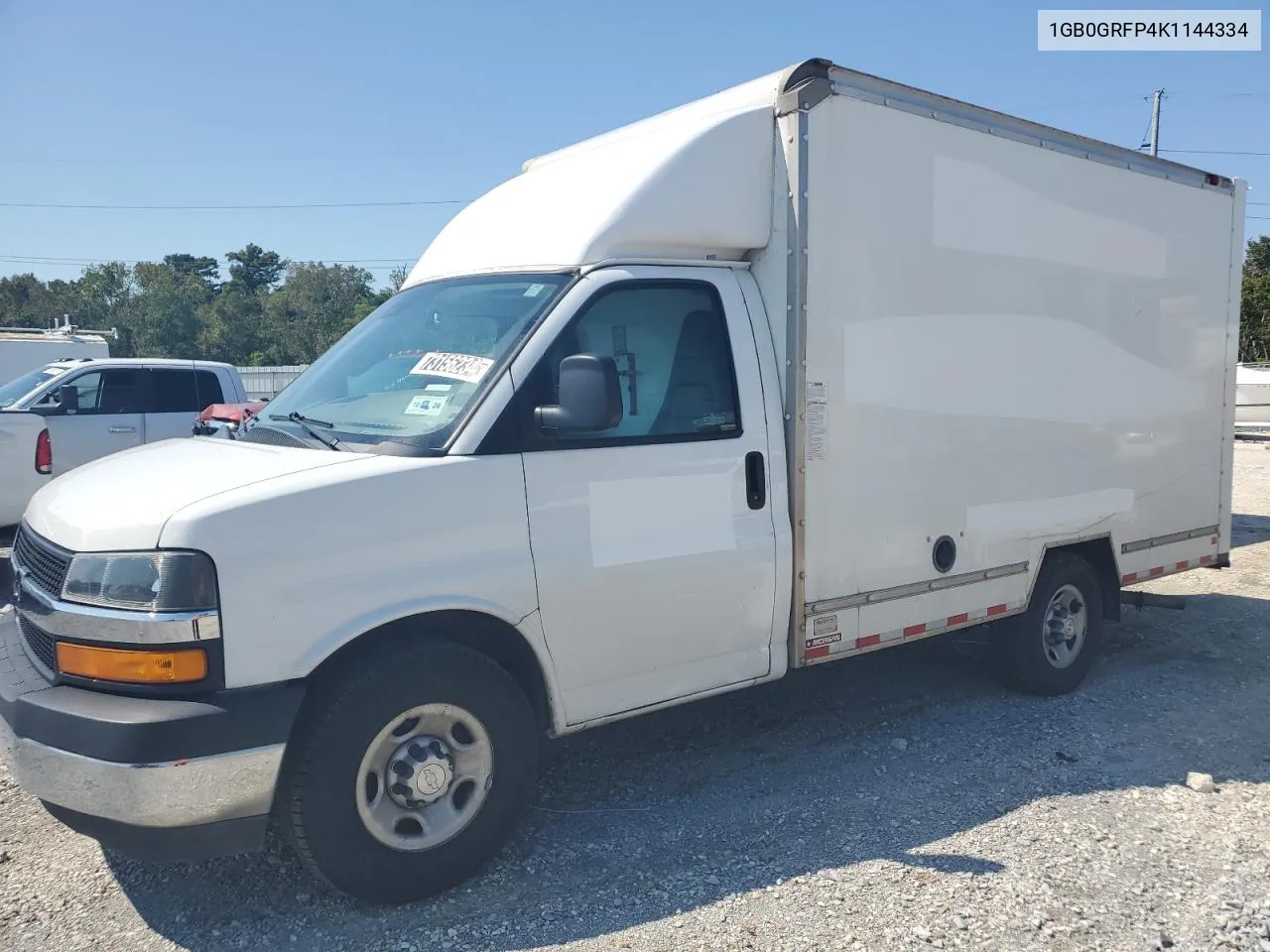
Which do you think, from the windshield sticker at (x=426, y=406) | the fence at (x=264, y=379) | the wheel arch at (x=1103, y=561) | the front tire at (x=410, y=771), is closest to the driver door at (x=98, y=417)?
the windshield sticker at (x=426, y=406)

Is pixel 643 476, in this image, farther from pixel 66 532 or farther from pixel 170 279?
pixel 170 279

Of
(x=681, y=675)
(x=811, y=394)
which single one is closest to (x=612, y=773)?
(x=681, y=675)

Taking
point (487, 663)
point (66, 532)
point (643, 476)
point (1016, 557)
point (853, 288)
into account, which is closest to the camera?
point (66, 532)

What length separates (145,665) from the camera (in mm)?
3045

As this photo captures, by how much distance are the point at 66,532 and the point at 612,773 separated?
2586 mm

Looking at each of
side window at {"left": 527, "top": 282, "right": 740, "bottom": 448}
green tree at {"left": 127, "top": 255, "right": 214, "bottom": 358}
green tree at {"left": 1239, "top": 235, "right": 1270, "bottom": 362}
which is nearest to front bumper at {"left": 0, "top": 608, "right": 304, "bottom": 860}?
side window at {"left": 527, "top": 282, "right": 740, "bottom": 448}

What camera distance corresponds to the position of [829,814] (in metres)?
4.30

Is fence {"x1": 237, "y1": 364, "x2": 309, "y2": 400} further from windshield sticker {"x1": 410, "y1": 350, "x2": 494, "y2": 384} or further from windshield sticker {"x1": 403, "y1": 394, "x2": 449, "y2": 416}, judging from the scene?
windshield sticker {"x1": 403, "y1": 394, "x2": 449, "y2": 416}

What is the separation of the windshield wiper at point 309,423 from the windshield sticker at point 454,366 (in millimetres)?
411

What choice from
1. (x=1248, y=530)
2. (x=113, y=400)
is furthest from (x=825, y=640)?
(x=1248, y=530)

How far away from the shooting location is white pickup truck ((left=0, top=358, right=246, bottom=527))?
10633mm

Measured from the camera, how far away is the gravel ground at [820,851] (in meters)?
3.42

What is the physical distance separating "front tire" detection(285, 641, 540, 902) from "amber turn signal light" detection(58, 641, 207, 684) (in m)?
0.40

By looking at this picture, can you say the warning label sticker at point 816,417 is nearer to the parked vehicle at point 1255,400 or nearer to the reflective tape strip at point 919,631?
the reflective tape strip at point 919,631
